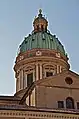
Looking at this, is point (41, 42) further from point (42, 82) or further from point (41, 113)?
point (41, 113)

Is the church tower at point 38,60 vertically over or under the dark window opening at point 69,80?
over

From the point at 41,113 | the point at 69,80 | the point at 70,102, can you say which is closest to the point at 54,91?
the point at 70,102

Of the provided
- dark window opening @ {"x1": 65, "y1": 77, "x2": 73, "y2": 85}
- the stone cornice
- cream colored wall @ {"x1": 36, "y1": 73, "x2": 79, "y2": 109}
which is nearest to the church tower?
dark window opening @ {"x1": 65, "y1": 77, "x2": 73, "y2": 85}

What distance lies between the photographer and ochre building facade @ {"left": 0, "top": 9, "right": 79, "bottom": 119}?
28.1 m

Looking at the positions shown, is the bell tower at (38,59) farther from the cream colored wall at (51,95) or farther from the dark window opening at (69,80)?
the cream colored wall at (51,95)

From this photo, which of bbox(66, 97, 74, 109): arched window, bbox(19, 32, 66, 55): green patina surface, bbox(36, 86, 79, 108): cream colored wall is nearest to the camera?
bbox(36, 86, 79, 108): cream colored wall

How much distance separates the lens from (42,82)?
31125 millimetres

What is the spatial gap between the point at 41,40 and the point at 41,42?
0.61 meters

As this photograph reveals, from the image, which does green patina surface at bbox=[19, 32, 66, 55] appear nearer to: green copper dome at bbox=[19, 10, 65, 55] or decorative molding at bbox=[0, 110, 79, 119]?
green copper dome at bbox=[19, 10, 65, 55]

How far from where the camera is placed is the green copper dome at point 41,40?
4431 centimetres

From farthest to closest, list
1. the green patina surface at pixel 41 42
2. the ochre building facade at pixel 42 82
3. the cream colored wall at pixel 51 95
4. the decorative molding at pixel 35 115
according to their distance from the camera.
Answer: the green patina surface at pixel 41 42, the cream colored wall at pixel 51 95, the ochre building facade at pixel 42 82, the decorative molding at pixel 35 115

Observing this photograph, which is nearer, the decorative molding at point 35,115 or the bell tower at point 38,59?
the decorative molding at point 35,115

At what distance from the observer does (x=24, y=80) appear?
41.5 meters

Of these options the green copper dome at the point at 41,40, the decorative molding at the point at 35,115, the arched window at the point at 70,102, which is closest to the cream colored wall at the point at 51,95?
the arched window at the point at 70,102
